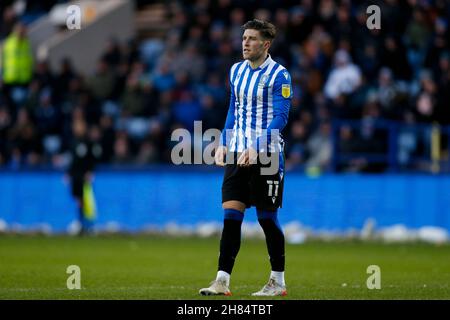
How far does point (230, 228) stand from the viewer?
391 inches

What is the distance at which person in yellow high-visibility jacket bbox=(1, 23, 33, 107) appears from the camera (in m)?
26.0

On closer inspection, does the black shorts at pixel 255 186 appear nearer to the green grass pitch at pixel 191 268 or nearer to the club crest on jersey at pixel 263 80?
the club crest on jersey at pixel 263 80

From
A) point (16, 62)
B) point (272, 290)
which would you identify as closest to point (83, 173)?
point (16, 62)

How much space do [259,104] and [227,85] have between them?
43.4 ft

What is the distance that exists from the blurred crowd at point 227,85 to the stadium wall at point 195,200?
588 mm

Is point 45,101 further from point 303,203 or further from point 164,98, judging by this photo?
point 303,203

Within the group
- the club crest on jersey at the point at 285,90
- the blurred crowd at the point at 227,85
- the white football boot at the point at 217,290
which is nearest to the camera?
the white football boot at the point at 217,290

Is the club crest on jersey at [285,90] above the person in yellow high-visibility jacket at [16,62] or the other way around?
the other way around

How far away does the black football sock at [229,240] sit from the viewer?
9.86 m

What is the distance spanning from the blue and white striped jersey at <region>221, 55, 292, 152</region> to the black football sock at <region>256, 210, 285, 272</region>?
611 mm

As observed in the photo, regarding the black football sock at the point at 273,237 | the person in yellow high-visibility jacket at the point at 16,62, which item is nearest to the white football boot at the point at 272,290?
the black football sock at the point at 273,237

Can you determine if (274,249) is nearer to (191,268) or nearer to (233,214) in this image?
(233,214)

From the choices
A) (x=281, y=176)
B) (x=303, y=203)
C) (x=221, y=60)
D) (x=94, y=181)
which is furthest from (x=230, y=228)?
(x=221, y=60)

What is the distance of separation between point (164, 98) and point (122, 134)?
1.37 m
